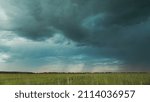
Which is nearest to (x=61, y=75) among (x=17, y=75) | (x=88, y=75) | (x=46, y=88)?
(x=88, y=75)

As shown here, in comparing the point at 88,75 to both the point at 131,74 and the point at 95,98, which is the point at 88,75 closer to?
the point at 131,74

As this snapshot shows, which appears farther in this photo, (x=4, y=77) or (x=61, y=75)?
(x=4, y=77)

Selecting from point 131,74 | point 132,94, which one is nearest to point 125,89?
point 132,94

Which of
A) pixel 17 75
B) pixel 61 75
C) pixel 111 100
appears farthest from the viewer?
pixel 17 75

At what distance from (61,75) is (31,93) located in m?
6.60

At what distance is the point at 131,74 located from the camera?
62.3ft

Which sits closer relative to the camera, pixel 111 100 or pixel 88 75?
pixel 111 100

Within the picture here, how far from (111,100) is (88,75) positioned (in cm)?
753

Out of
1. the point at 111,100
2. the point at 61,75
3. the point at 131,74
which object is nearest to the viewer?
the point at 111,100

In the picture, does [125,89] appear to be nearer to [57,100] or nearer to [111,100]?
[111,100]

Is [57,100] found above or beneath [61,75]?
beneath

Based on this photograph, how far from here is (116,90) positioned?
13922 mm

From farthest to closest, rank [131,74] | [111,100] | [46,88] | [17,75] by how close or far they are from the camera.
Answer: [17,75] → [131,74] → [46,88] → [111,100]

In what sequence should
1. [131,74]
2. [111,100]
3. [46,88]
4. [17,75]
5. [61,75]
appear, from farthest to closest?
[17,75]
[61,75]
[131,74]
[46,88]
[111,100]
